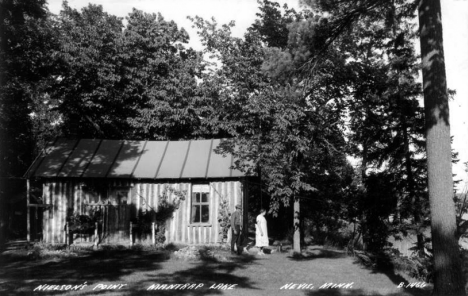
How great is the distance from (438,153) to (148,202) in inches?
567

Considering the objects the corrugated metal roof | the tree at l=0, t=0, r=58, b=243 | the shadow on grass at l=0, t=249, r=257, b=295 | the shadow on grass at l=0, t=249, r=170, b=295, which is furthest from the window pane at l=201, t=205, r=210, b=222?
the tree at l=0, t=0, r=58, b=243

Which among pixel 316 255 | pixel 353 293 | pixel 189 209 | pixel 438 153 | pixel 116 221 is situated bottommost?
pixel 316 255

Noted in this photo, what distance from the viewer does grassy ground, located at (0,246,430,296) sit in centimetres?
1059

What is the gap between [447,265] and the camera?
345 inches

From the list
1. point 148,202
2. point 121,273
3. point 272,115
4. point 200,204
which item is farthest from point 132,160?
point 121,273

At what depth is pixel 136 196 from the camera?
2069 centimetres

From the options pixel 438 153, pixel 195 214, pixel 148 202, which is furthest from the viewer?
pixel 148 202

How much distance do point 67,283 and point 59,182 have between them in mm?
10607

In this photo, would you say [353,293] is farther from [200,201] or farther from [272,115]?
[200,201]

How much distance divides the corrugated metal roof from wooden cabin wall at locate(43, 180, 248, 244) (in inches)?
20.0

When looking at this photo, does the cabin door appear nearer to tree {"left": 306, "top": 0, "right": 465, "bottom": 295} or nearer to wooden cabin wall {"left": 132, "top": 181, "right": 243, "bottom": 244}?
wooden cabin wall {"left": 132, "top": 181, "right": 243, "bottom": 244}

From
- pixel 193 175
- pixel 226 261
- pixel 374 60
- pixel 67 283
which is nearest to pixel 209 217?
pixel 193 175

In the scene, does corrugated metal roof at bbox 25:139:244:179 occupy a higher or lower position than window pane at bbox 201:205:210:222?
higher

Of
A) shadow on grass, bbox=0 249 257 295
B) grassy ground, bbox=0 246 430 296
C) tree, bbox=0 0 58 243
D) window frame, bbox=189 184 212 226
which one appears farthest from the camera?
window frame, bbox=189 184 212 226
